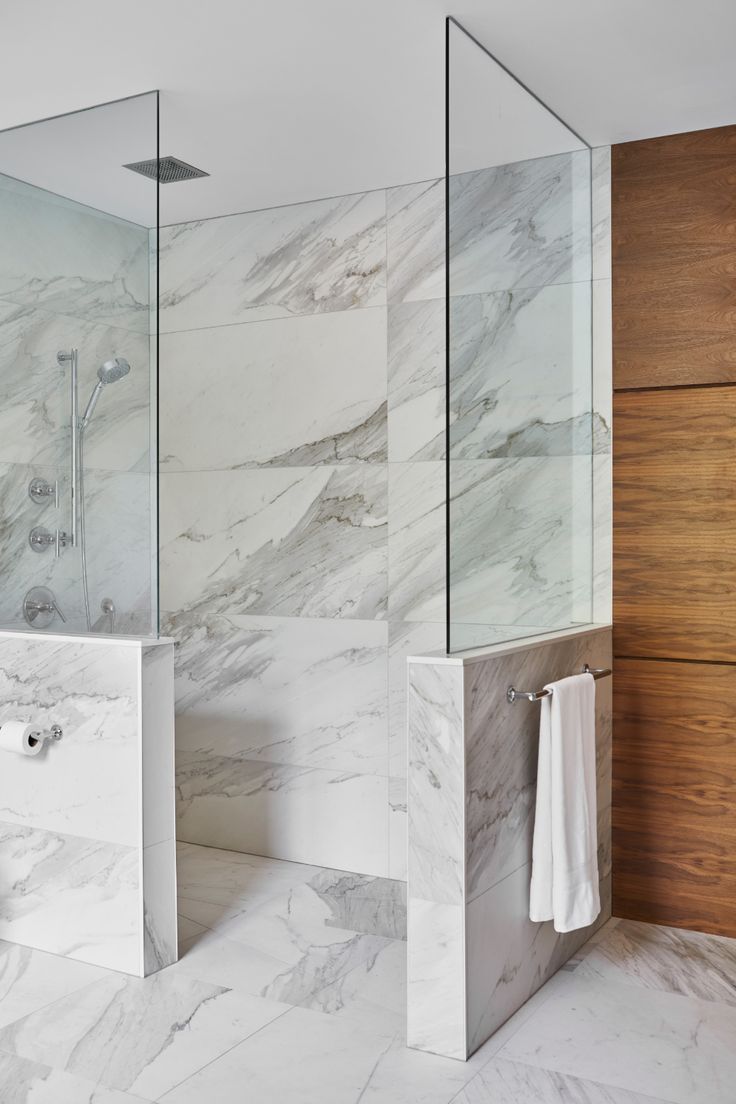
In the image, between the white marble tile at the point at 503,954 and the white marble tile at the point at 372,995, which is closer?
the white marble tile at the point at 503,954

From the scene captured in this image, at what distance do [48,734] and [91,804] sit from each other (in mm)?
240

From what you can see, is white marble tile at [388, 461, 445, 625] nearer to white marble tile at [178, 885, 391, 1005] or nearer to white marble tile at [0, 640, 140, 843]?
white marble tile at [178, 885, 391, 1005]

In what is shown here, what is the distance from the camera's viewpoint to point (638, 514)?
3.15 meters

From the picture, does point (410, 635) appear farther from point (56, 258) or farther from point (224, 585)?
point (56, 258)

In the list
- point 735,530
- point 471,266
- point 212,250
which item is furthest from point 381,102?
point 735,530

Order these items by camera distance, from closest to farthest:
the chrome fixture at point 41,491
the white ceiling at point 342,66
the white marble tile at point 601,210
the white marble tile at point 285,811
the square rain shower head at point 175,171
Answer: the white ceiling at point 342,66 → the chrome fixture at point 41,491 → the white marble tile at point 601,210 → the square rain shower head at point 175,171 → the white marble tile at point 285,811

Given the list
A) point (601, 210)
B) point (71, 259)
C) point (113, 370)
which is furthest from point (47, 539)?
point (601, 210)

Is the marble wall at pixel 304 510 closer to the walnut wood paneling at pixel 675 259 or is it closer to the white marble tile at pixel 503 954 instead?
the walnut wood paneling at pixel 675 259

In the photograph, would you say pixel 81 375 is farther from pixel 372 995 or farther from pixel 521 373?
pixel 372 995

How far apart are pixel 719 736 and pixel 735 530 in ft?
2.04

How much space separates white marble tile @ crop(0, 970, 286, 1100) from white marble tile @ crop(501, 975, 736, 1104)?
0.68 metres

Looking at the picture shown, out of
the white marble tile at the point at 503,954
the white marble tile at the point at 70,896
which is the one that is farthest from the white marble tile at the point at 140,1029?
the white marble tile at the point at 503,954

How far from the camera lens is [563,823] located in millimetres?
2570

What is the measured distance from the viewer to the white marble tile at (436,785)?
2.30 meters
